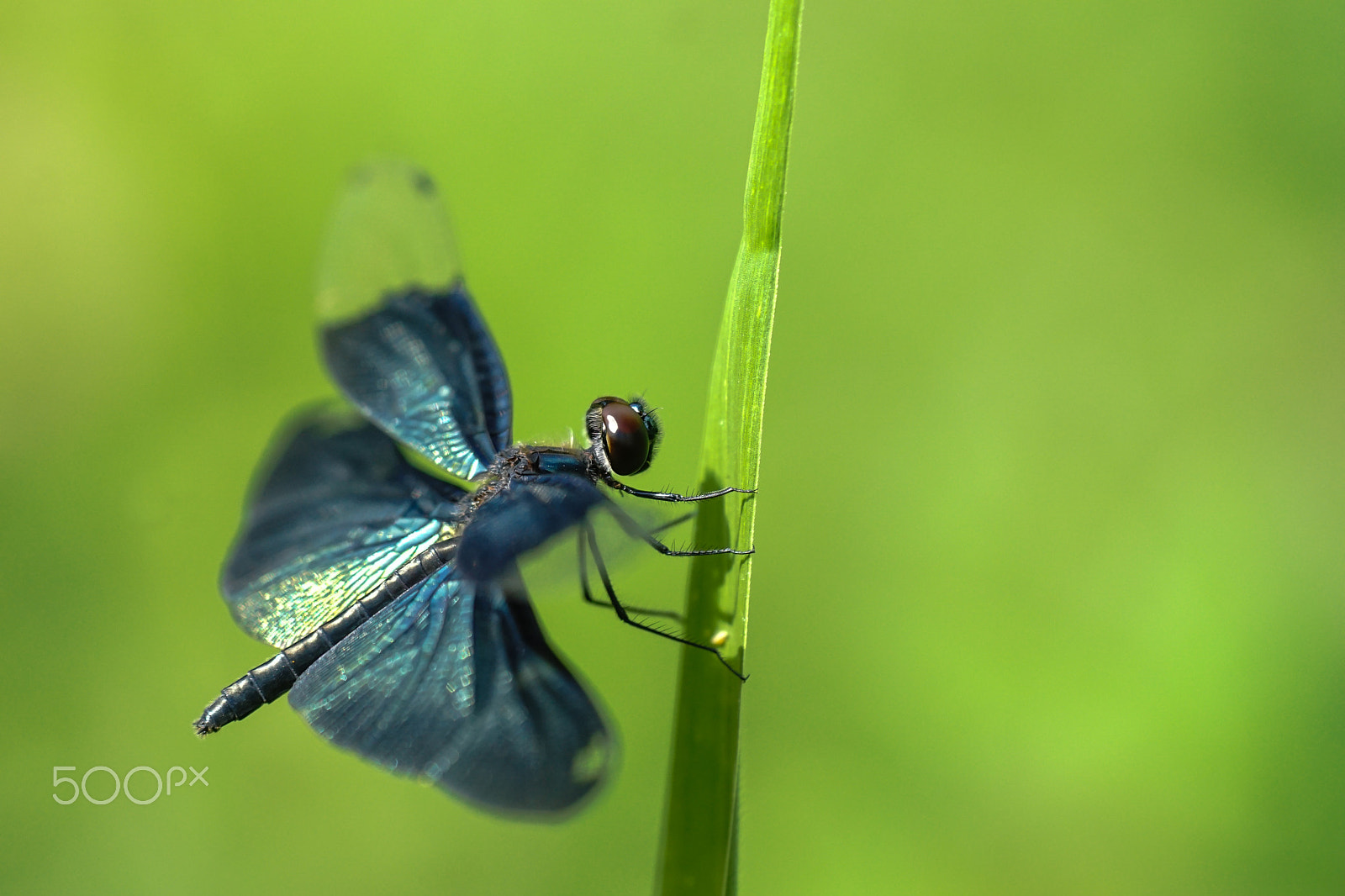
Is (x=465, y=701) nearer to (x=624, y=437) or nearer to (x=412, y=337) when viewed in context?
(x=624, y=437)

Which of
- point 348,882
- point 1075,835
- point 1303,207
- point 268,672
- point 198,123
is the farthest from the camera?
point 198,123

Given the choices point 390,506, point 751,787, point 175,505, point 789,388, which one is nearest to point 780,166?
point 390,506

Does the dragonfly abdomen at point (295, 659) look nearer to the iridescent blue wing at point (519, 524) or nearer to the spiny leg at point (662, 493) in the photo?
the iridescent blue wing at point (519, 524)

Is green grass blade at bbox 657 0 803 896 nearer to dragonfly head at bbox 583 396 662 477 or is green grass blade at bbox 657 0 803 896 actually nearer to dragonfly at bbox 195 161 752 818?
dragonfly at bbox 195 161 752 818

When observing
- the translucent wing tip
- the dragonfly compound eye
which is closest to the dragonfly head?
the dragonfly compound eye

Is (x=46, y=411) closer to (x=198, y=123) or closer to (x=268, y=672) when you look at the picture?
(x=198, y=123)

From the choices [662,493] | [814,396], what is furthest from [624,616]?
[814,396]
